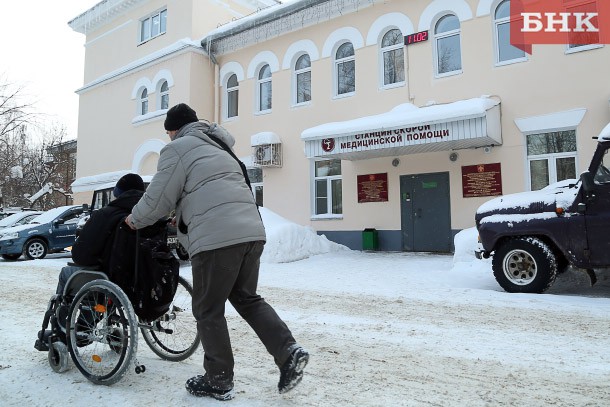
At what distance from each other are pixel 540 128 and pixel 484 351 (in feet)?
27.9

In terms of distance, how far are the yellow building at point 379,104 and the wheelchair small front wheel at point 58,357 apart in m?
9.19

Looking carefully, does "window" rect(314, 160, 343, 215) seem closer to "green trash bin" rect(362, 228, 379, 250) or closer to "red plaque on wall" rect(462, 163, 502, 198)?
"green trash bin" rect(362, 228, 379, 250)

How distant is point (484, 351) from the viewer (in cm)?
410

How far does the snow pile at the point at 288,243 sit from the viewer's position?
456 inches

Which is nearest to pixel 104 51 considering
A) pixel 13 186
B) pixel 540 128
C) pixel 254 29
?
pixel 254 29

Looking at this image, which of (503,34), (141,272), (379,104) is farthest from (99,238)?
(503,34)

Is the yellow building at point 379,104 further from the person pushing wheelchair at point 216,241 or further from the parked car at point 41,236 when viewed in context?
the person pushing wheelchair at point 216,241

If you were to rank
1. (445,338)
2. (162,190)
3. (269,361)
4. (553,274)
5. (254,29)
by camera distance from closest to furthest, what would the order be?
1. (162,190)
2. (269,361)
3. (445,338)
4. (553,274)
5. (254,29)

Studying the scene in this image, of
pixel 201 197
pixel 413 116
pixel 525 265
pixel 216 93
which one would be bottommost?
pixel 525 265

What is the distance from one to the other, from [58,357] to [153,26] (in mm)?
20259

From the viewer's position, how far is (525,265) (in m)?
6.93

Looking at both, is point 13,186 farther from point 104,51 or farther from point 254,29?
point 254,29

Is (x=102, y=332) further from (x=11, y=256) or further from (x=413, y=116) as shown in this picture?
(x=11, y=256)

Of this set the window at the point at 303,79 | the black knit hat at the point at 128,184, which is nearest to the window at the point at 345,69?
the window at the point at 303,79
